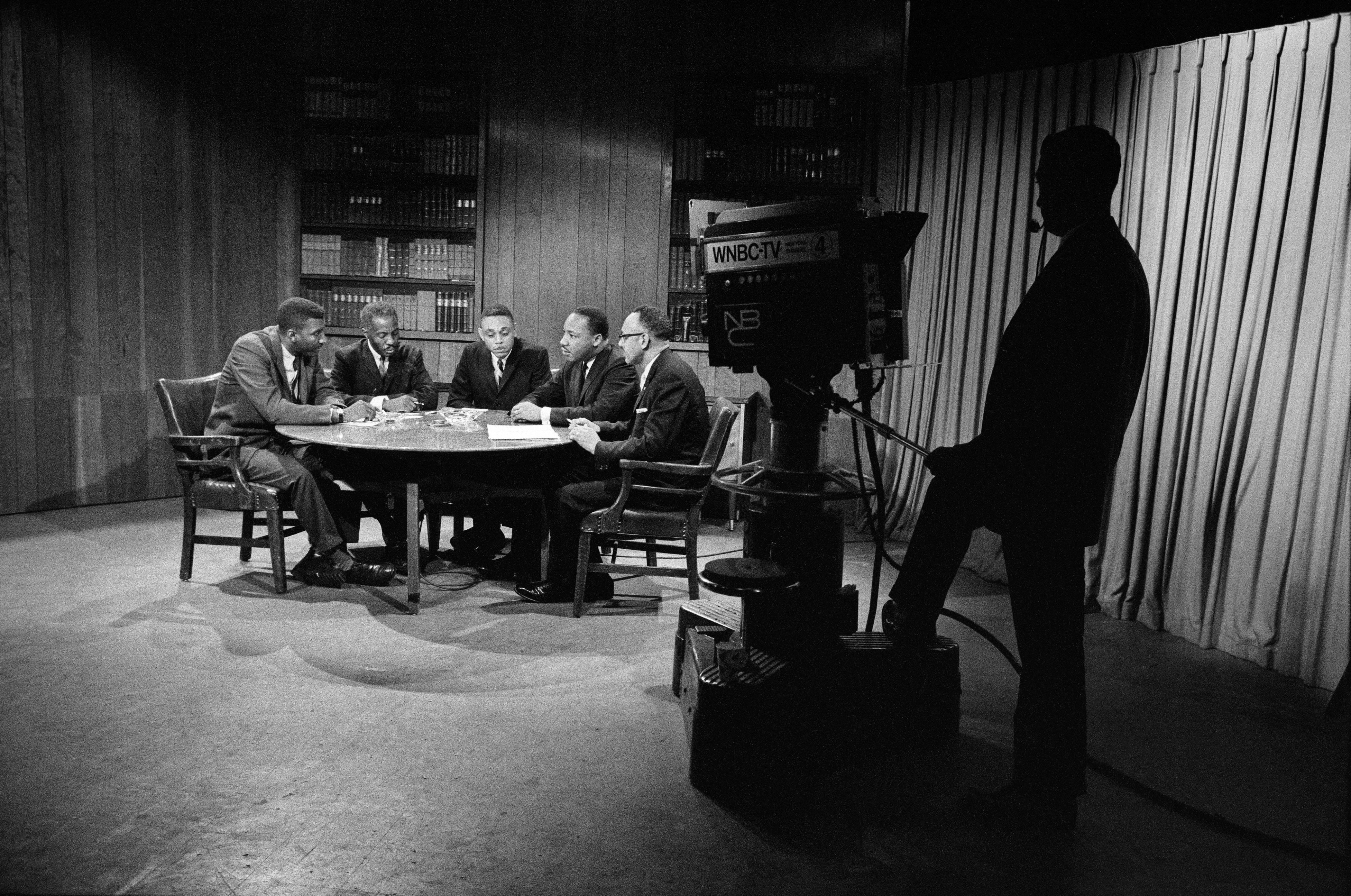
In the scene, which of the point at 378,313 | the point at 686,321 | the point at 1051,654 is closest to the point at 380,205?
the point at 378,313

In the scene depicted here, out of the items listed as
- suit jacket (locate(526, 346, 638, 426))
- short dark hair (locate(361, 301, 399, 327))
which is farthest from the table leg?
short dark hair (locate(361, 301, 399, 327))

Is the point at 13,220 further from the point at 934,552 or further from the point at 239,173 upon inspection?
the point at 934,552

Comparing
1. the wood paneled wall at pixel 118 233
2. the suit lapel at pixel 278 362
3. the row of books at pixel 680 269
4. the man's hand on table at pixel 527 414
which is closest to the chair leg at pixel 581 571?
the man's hand on table at pixel 527 414

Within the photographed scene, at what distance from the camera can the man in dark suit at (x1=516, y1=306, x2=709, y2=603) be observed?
13.1ft

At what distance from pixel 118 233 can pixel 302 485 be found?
260 cm

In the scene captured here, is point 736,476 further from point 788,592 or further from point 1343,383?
point 1343,383

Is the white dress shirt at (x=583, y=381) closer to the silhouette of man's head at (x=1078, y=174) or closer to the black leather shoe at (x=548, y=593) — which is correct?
the black leather shoe at (x=548, y=593)

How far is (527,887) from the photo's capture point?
2.11 meters

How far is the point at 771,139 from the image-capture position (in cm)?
626

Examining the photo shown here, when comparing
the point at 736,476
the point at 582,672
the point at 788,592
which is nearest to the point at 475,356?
the point at 582,672

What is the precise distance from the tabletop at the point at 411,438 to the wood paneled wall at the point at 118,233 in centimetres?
222

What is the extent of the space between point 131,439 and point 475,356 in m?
2.13

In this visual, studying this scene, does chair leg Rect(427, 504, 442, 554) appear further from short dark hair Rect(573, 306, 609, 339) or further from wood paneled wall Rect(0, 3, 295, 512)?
wood paneled wall Rect(0, 3, 295, 512)

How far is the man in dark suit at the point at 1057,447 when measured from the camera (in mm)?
2217
